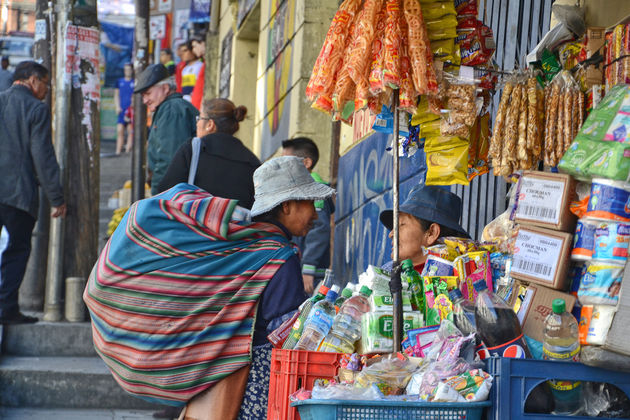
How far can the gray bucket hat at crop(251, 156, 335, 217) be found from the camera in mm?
3865

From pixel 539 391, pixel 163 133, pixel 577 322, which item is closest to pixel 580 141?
pixel 577 322

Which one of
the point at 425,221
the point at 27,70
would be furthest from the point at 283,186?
the point at 27,70

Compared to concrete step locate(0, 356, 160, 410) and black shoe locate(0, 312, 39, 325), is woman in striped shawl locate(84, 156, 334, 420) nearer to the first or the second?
concrete step locate(0, 356, 160, 410)

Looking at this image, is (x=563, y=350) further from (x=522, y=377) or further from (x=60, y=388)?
(x=60, y=388)

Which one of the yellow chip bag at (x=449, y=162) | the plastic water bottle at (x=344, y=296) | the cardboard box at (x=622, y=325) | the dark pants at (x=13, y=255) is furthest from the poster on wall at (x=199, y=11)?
the cardboard box at (x=622, y=325)

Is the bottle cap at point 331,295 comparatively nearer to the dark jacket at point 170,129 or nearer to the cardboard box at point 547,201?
the cardboard box at point 547,201

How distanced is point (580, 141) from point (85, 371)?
5.29 metres

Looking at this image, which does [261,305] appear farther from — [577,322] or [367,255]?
[367,255]

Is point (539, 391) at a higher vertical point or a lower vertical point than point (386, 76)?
lower

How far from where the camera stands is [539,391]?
2893 millimetres

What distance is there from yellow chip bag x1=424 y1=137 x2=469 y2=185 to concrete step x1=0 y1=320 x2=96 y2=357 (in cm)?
499

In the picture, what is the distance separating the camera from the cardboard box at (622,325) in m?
2.79

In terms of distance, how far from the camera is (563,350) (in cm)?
288

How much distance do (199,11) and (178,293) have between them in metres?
22.5
